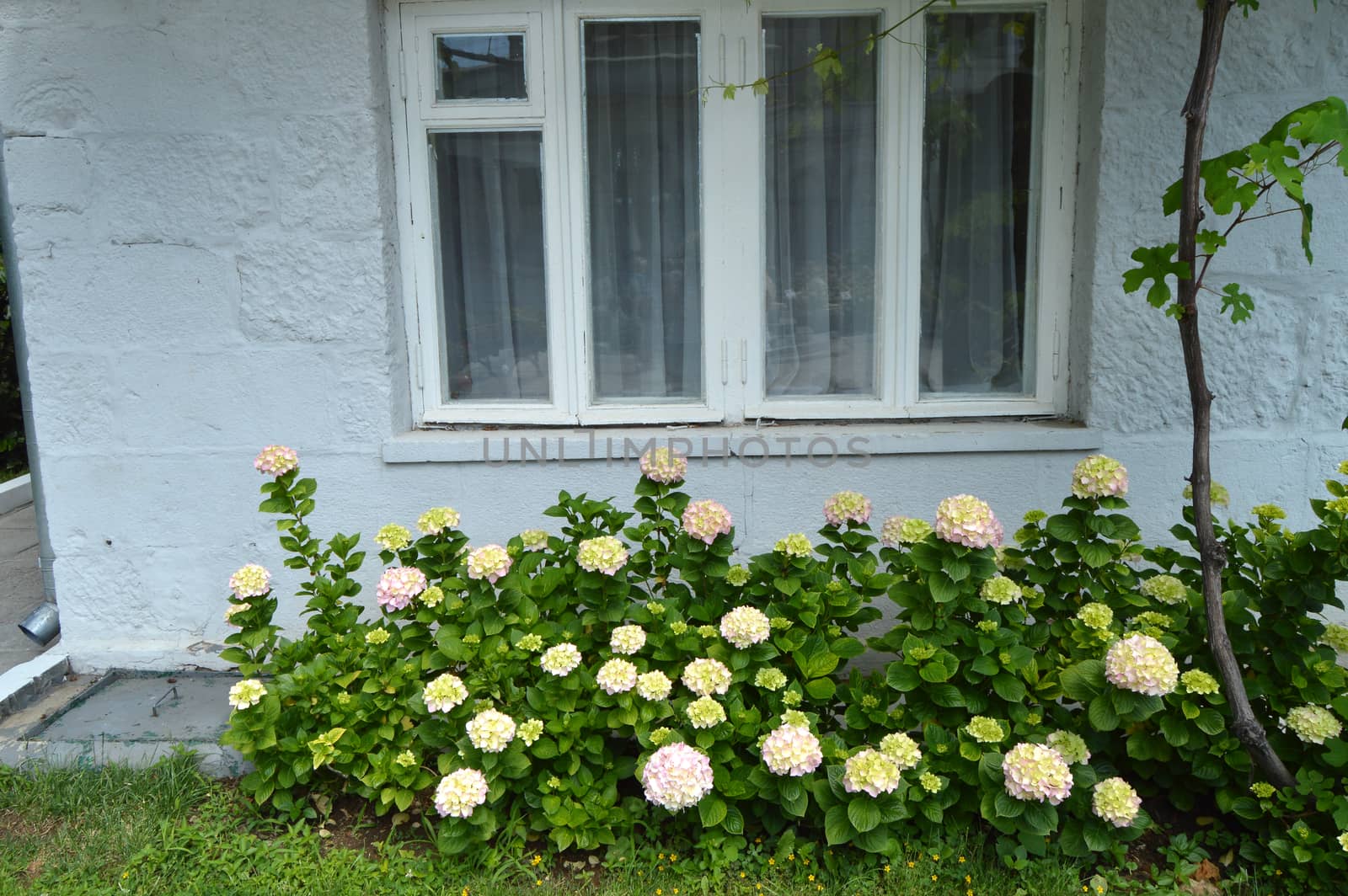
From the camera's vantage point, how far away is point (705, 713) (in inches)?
93.6

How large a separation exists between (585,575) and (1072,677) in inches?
52.9

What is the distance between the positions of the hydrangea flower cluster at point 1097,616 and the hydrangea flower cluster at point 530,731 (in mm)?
1465

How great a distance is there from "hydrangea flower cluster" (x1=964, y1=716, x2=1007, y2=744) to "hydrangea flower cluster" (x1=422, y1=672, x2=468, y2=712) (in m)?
1.33

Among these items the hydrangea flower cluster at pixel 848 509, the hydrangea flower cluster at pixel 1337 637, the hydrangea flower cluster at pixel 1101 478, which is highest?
the hydrangea flower cluster at pixel 1101 478

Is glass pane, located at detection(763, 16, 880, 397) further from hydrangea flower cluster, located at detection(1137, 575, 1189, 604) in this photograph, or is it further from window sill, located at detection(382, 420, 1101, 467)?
hydrangea flower cluster, located at detection(1137, 575, 1189, 604)

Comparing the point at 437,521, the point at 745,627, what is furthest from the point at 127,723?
the point at 745,627

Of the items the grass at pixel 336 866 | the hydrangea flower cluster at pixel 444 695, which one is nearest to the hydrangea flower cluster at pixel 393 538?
the hydrangea flower cluster at pixel 444 695

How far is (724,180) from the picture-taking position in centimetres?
329

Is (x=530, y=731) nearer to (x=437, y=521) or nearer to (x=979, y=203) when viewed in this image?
(x=437, y=521)

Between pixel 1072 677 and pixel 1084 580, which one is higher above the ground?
pixel 1084 580

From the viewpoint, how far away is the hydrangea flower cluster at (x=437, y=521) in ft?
8.99

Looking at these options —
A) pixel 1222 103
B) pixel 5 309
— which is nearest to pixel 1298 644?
pixel 1222 103

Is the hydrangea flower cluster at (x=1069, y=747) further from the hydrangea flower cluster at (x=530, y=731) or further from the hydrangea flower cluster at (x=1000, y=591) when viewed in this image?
the hydrangea flower cluster at (x=530, y=731)

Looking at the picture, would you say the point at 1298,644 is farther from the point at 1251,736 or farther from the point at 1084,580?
the point at 1084,580
